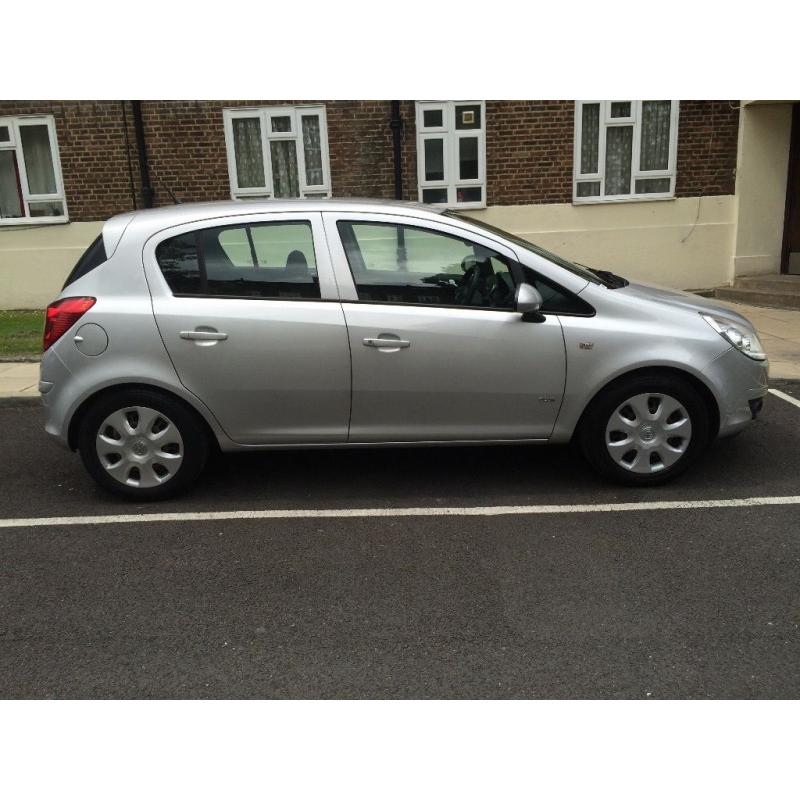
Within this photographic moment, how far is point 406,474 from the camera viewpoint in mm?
5258

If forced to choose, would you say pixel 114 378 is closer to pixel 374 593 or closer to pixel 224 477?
pixel 224 477

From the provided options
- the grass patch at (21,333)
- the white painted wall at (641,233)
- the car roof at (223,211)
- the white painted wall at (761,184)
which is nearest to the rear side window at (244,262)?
the car roof at (223,211)

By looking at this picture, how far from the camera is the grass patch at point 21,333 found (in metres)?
8.86

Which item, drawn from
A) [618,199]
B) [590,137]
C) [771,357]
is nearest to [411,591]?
[771,357]

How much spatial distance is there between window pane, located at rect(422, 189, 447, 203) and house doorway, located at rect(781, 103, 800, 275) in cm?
520

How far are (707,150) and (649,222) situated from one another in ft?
4.44

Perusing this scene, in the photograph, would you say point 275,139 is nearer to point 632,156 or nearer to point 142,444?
point 632,156

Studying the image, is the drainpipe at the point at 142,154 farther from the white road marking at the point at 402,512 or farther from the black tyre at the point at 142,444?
the white road marking at the point at 402,512

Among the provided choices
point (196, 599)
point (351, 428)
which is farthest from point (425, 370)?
point (196, 599)

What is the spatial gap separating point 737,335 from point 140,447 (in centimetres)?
368

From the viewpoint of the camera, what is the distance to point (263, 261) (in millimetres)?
4648

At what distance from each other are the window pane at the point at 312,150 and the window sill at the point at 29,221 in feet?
12.5

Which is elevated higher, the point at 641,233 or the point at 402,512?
the point at 641,233

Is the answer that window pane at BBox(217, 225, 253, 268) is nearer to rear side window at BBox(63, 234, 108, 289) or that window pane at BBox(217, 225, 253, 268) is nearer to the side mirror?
rear side window at BBox(63, 234, 108, 289)
